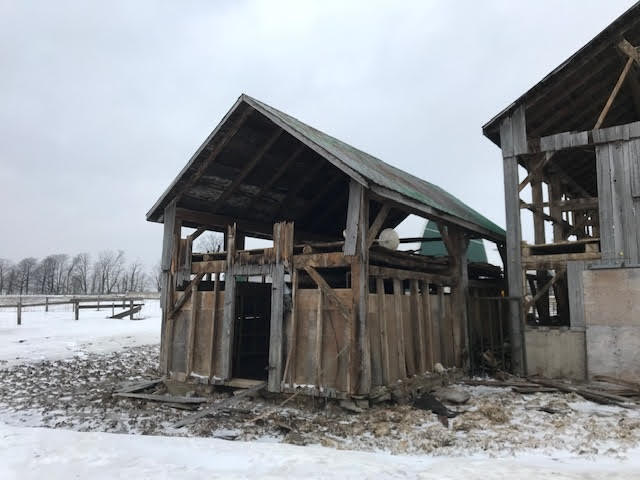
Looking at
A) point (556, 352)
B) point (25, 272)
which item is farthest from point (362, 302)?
point (25, 272)

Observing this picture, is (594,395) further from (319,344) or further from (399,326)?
(319,344)

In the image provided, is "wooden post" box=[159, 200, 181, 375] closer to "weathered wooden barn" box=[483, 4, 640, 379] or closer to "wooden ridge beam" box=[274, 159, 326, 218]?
"wooden ridge beam" box=[274, 159, 326, 218]

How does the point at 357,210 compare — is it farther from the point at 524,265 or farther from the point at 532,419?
the point at 524,265

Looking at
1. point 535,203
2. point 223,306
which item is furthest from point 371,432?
point 535,203

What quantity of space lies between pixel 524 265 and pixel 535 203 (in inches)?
90.7

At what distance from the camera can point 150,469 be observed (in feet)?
17.6

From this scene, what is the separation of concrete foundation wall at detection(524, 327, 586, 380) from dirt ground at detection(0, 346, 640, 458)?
162cm

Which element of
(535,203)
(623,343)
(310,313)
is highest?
(535,203)

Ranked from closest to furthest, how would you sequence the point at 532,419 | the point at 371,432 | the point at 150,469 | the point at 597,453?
the point at 150,469 < the point at 597,453 < the point at 371,432 < the point at 532,419

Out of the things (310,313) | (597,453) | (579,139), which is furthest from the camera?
(579,139)

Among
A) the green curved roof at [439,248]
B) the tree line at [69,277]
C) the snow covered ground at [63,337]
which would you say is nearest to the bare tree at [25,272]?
the tree line at [69,277]

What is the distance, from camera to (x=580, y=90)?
13758mm

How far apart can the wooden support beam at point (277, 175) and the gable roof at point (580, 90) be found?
245 inches

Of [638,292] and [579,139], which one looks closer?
[638,292]
